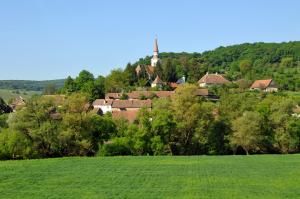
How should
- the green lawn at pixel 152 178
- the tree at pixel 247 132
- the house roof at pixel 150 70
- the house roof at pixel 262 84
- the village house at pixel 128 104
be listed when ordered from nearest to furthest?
the green lawn at pixel 152 178 < the tree at pixel 247 132 < the village house at pixel 128 104 < the house roof at pixel 262 84 < the house roof at pixel 150 70

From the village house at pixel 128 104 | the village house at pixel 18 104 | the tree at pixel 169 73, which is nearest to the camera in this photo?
the village house at pixel 18 104

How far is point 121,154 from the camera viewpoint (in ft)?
201

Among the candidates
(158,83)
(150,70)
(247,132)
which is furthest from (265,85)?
(247,132)

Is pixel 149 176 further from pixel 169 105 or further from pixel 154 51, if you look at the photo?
pixel 154 51

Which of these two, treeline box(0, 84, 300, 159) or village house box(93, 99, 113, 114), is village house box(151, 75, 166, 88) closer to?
village house box(93, 99, 113, 114)

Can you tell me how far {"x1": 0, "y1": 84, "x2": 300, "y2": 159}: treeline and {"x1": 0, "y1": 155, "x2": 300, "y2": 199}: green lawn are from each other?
5.81 metres

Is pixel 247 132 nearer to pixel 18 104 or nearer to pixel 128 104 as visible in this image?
pixel 128 104

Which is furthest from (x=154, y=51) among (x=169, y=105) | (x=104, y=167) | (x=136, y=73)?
(x=104, y=167)

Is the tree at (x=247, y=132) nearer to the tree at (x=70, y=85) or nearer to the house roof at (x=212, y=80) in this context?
the tree at (x=70, y=85)

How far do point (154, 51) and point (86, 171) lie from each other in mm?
123801

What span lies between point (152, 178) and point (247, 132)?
2743 centimetres

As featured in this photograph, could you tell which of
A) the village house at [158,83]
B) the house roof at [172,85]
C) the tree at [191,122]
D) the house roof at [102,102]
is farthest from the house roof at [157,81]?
the tree at [191,122]

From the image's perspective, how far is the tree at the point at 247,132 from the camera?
212 ft

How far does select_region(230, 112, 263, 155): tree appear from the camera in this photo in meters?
64.6
